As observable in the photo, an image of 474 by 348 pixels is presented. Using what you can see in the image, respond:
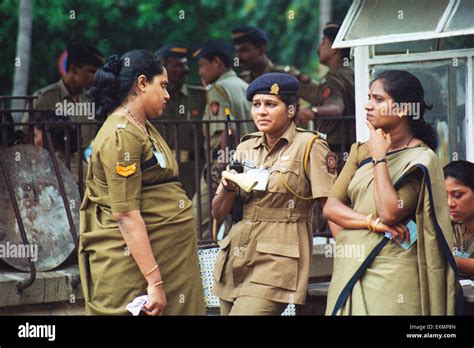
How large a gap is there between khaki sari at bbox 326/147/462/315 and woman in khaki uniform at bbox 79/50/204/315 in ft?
3.03

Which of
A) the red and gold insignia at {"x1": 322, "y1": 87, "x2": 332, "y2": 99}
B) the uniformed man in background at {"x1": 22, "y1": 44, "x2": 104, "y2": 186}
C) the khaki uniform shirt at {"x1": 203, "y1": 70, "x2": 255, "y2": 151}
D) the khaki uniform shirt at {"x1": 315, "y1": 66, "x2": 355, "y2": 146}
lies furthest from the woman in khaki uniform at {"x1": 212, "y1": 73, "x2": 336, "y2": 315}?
the uniformed man in background at {"x1": 22, "y1": 44, "x2": 104, "y2": 186}

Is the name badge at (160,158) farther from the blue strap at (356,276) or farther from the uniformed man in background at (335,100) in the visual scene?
the uniformed man in background at (335,100)

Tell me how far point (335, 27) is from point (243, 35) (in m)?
0.96

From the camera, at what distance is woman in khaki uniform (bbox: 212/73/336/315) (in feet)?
22.5

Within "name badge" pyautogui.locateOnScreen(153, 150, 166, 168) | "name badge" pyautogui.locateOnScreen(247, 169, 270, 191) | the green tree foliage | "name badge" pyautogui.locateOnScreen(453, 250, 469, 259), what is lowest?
"name badge" pyautogui.locateOnScreen(453, 250, 469, 259)

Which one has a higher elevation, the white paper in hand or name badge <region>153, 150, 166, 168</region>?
name badge <region>153, 150, 166, 168</region>

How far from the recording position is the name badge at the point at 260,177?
694 cm

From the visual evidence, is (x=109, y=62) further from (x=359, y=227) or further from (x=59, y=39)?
(x=59, y=39)

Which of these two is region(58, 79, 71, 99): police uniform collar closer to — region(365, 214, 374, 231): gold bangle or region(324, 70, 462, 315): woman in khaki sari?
region(324, 70, 462, 315): woman in khaki sari

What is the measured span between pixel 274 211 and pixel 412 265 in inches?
40.3

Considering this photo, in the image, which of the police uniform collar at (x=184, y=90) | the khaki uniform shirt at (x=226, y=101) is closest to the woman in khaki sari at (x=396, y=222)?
the khaki uniform shirt at (x=226, y=101)

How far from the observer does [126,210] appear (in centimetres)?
619

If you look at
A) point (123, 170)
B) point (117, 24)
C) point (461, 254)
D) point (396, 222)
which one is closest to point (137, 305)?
point (123, 170)
